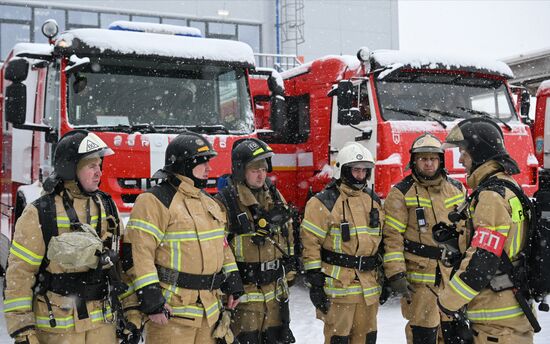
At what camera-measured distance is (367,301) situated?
Result: 13.9 feet

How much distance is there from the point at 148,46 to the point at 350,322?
343 cm

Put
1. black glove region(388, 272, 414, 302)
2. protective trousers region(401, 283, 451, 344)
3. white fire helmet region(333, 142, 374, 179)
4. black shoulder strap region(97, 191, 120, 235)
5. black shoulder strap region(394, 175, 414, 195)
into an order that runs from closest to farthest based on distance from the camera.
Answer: black shoulder strap region(97, 191, 120, 235)
black glove region(388, 272, 414, 302)
white fire helmet region(333, 142, 374, 179)
protective trousers region(401, 283, 451, 344)
black shoulder strap region(394, 175, 414, 195)

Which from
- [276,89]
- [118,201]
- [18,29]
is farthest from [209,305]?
[18,29]

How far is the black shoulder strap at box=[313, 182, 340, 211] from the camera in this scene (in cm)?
437

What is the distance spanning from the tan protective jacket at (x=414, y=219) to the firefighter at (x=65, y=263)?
208 cm

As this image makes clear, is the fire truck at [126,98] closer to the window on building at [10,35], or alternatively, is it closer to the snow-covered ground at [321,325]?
the snow-covered ground at [321,325]

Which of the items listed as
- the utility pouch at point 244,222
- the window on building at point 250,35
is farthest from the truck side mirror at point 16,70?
the window on building at point 250,35

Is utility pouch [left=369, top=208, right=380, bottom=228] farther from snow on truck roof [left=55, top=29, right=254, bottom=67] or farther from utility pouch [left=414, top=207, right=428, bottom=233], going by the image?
snow on truck roof [left=55, top=29, right=254, bottom=67]

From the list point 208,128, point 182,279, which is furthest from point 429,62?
point 182,279

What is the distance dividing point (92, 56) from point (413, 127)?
3546 millimetres

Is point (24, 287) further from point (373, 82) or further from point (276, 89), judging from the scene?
point (373, 82)

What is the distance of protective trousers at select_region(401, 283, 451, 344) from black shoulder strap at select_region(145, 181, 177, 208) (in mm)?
2064

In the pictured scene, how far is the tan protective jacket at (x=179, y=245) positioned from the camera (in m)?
3.36

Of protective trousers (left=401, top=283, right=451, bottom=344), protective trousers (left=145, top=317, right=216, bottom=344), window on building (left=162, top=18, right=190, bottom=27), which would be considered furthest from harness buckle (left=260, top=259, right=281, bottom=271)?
window on building (left=162, top=18, right=190, bottom=27)
